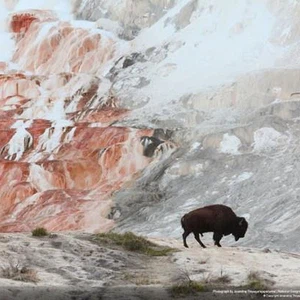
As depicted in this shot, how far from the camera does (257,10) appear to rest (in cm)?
2586

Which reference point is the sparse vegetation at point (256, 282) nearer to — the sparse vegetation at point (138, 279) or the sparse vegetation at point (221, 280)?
the sparse vegetation at point (221, 280)

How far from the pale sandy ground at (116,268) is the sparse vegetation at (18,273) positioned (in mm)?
123

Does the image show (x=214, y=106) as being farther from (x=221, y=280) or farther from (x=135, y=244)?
(x=221, y=280)

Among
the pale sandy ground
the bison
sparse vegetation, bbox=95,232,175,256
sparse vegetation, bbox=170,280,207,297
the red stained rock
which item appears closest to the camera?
the pale sandy ground

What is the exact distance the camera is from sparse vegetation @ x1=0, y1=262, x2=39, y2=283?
763cm

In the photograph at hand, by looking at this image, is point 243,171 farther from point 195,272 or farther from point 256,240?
point 195,272

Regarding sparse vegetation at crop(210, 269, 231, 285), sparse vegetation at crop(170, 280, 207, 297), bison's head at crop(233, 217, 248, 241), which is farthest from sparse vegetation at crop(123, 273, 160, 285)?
bison's head at crop(233, 217, 248, 241)

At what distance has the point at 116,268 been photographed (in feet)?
28.8

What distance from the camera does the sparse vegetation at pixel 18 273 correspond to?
25.0 ft

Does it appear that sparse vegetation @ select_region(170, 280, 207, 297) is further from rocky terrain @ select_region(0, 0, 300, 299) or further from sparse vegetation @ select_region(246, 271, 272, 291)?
rocky terrain @ select_region(0, 0, 300, 299)

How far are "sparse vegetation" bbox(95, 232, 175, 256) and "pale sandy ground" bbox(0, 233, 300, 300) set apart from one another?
20 centimetres

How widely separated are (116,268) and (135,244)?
1.33 meters

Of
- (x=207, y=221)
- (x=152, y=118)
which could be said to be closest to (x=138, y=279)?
(x=207, y=221)

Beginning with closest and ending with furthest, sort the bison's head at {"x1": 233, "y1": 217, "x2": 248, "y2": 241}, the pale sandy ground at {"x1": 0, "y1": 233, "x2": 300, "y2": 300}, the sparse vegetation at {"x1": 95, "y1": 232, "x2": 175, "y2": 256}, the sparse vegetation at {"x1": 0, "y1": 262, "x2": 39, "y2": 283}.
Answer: the pale sandy ground at {"x1": 0, "y1": 233, "x2": 300, "y2": 300} → the sparse vegetation at {"x1": 0, "y1": 262, "x2": 39, "y2": 283} → the sparse vegetation at {"x1": 95, "y1": 232, "x2": 175, "y2": 256} → the bison's head at {"x1": 233, "y1": 217, "x2": 248, "y2": 241}
